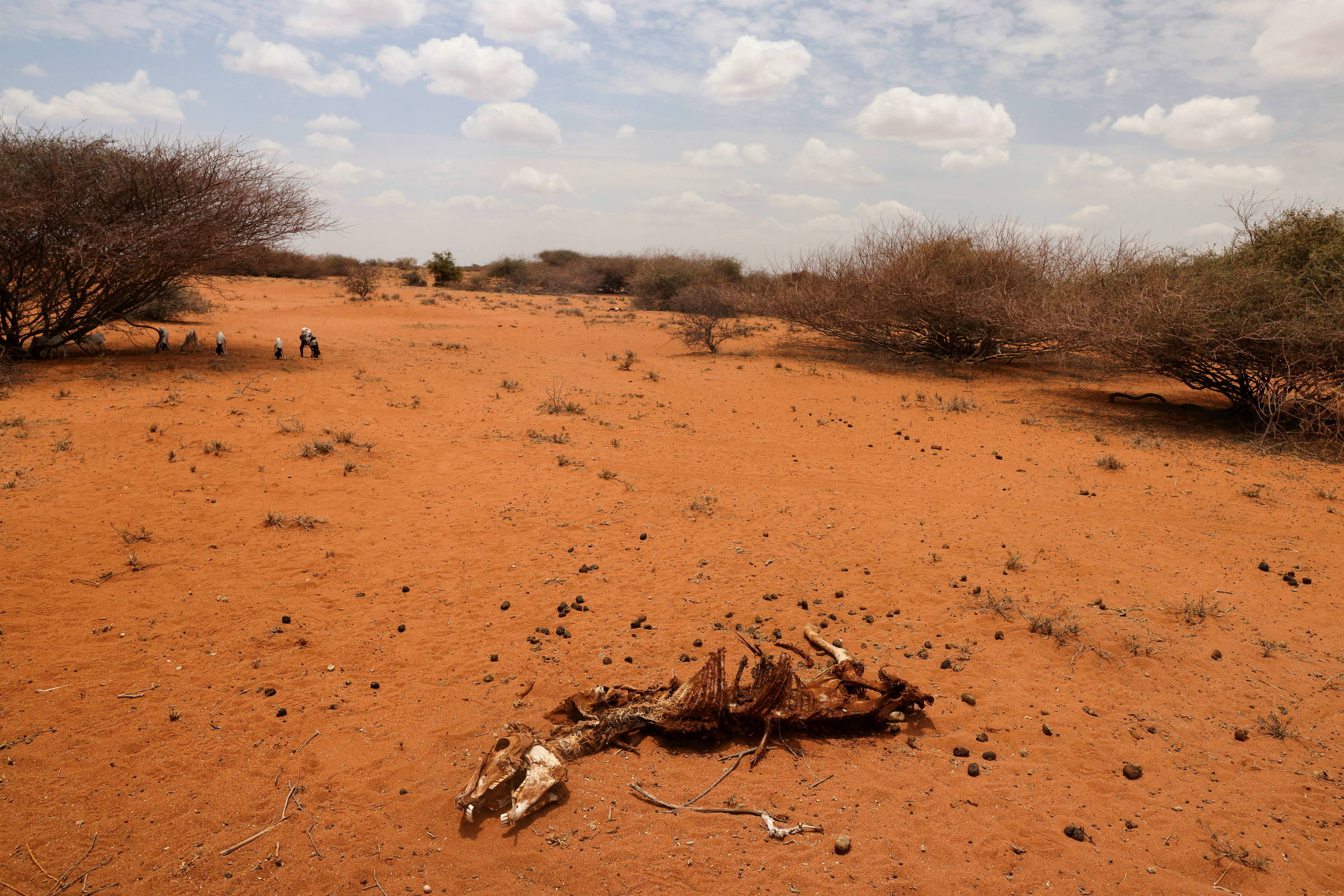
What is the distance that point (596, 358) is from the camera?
50.5 feet

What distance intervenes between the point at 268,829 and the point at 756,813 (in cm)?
194

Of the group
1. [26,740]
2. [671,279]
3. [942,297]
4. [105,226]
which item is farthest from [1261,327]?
[671,279]

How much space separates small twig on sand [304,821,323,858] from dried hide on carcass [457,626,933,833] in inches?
21.2

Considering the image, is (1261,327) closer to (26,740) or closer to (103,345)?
(26,740)

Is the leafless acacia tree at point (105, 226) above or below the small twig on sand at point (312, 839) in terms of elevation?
above

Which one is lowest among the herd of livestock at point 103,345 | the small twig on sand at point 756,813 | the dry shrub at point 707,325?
the small twig on sand at point 756,813

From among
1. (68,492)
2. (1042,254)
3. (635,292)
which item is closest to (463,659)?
(68,492)

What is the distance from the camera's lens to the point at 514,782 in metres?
2.88

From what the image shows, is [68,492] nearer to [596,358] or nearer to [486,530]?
[486,530]

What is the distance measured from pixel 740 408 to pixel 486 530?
590 centimetres

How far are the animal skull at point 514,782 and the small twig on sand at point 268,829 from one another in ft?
2.39

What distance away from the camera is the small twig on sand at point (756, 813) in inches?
109

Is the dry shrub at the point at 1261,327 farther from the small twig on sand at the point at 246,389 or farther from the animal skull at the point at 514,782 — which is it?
the small twig on sand at the point at 246,389

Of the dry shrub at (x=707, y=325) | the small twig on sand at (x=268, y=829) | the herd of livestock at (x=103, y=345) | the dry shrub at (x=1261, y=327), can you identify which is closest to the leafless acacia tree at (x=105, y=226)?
the herd of livestock at (x=103, y=345)
